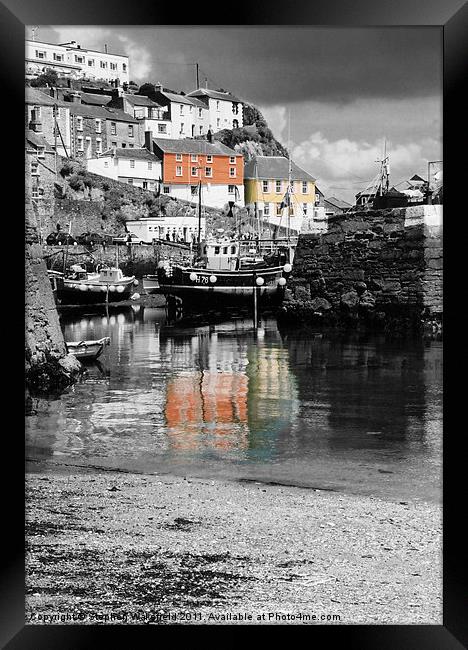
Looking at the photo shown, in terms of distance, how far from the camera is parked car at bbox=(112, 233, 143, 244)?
19.6 feet

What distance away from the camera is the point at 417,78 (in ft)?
17.9

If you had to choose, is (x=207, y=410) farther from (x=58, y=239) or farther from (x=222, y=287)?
(x=58, y=239)

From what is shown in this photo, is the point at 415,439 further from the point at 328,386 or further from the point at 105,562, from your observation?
the point at 105,562

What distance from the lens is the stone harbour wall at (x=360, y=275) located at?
5.84 meters

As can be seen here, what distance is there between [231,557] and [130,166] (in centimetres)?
242

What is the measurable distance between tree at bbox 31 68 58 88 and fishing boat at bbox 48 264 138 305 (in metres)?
1.06

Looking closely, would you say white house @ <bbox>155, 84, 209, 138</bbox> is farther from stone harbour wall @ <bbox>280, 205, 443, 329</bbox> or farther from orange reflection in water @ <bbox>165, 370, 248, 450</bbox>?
orange reflection in water @ <bbox>165, 370, 248, 450</bbox>

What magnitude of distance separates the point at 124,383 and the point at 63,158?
53.2 inches

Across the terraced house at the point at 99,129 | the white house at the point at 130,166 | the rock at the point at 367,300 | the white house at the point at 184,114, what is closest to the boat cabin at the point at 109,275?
the white house at the point at 130,166

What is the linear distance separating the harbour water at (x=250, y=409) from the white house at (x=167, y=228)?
1.50ft

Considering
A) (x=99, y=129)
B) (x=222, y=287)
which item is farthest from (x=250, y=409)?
(x=99, y=129)

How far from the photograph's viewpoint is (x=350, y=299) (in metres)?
6.14

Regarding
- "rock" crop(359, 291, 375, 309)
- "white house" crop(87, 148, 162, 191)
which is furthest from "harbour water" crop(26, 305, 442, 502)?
"white house" crop(87, 148, 162, 191)

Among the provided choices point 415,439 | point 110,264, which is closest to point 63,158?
point 110,264
